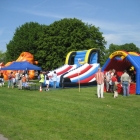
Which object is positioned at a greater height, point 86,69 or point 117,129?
point 86,69

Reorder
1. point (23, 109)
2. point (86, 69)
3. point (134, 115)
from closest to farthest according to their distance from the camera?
point (134, 115) < point (23, 109) < point (86, 69)

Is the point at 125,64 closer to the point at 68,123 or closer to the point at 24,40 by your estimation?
the point at 68,123

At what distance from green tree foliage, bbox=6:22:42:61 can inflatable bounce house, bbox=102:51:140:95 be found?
2747 centimetres

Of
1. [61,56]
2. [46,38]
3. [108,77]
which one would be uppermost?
[46,38]

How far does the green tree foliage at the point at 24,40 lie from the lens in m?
44.5

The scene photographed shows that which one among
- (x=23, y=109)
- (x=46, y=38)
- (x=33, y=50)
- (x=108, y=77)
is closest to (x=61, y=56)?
(x=46, y=38)

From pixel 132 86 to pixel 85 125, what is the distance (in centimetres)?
979

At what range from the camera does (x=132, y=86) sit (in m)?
16.2

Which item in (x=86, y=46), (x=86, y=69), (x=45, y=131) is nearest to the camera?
(x=45, y=131)

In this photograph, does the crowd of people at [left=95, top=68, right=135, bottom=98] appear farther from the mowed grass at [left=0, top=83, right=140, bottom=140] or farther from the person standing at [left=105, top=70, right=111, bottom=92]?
the mowed grass at [left=0, top=83, right=140, bottom=140]

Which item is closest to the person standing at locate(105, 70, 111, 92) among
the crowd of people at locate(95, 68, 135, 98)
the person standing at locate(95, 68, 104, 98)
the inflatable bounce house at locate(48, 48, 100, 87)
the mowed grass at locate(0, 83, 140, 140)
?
the crowd of people at locate(95, 68, 135, 98)

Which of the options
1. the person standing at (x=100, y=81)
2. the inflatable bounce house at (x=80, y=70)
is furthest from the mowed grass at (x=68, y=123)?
the inflatable bounce house at (x=80, y=70)

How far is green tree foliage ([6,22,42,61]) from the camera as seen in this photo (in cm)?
4450

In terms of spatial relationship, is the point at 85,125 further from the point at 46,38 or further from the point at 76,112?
the point at 46,38
